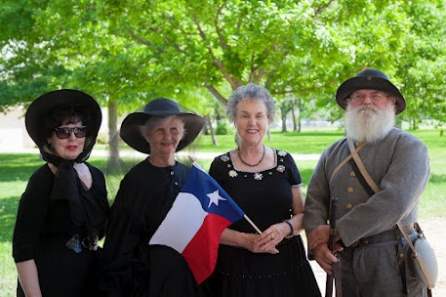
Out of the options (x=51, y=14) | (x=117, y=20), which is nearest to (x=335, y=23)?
(x=117, y=20)

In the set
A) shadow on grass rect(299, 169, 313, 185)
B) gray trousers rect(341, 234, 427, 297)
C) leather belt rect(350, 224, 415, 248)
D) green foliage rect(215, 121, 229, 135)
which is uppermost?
leather belt rect(350, 224, 415, 248)

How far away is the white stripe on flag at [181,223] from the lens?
3.65 meters

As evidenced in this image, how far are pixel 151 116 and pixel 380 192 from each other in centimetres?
146

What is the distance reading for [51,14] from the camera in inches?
415

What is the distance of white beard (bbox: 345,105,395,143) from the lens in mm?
3758

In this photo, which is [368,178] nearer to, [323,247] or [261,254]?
[323,247]

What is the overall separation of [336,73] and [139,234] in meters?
8.30

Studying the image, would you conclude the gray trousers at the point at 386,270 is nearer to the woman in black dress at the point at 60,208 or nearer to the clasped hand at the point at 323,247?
the clasped hand at the point at 323,247

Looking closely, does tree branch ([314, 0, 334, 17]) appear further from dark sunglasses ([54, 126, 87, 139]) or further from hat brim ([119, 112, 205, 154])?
dark sunglasses ([54, 126, 87, 139])

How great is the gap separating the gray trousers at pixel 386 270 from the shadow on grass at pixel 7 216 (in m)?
6.81

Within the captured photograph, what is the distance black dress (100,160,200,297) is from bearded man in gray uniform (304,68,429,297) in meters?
0.90

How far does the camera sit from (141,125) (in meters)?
3.89

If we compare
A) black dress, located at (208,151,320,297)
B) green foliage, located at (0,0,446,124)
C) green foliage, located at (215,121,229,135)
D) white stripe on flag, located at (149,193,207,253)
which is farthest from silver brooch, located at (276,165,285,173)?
green foliage, located at (215,121,229,135)

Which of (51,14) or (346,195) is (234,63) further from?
(346,195)
